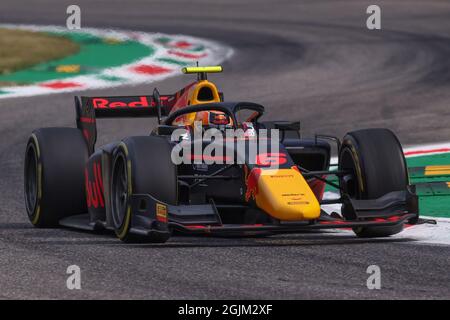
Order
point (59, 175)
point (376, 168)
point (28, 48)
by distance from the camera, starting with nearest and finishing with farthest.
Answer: point (376, 168)
point (59, 175)
point (28, 48)

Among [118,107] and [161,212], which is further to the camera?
[118,107]

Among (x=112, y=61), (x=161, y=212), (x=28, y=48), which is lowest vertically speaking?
(x=161, y=212)

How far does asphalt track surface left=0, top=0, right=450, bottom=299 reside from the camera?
9.29 metres

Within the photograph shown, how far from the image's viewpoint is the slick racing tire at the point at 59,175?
490 inches

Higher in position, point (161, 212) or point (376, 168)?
point (376, 168)

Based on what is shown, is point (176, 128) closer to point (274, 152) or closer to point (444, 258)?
point (274, 152)

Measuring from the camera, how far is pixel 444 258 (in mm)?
10289

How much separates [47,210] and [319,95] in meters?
10.1

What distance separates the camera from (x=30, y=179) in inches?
517

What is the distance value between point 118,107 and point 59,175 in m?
1.58

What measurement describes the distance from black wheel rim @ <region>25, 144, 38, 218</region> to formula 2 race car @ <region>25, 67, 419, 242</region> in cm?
1

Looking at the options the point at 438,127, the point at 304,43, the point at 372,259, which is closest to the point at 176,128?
the point at 372,259

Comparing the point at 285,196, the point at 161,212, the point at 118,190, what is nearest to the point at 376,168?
the point at 285,196

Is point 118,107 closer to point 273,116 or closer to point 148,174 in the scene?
point 148,174
